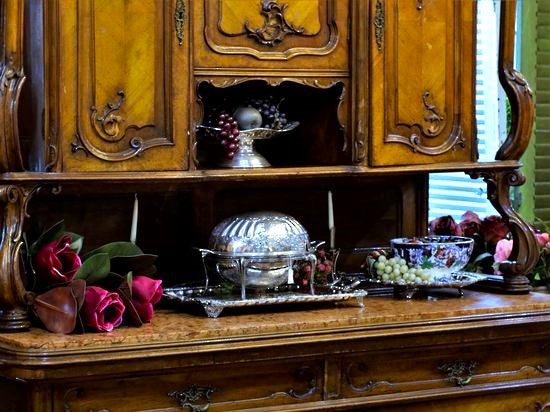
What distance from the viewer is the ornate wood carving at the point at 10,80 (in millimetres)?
2760

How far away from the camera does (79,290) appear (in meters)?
2.82

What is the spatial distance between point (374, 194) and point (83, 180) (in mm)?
1142

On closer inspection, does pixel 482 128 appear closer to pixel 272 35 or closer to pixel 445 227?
pixel 445 227

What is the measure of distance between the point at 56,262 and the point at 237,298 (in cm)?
50

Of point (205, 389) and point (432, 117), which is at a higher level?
point (432, 117)

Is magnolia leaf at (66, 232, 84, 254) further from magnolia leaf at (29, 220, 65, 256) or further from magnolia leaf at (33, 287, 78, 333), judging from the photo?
magnolia leaf at (33, 287, 78, 333)

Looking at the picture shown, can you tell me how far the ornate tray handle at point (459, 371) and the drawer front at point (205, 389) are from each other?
399 millimetres

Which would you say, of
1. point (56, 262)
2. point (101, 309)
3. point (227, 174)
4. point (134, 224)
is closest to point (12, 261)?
point (56, 262)

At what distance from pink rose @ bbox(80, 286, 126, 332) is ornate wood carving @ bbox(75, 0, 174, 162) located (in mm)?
345

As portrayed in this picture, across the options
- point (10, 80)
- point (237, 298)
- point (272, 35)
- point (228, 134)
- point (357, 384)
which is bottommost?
point (357, 384)

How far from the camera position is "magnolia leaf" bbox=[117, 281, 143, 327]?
2887 millimetres

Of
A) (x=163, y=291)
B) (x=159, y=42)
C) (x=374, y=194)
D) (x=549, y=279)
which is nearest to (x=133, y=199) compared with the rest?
(x=163, y=291)

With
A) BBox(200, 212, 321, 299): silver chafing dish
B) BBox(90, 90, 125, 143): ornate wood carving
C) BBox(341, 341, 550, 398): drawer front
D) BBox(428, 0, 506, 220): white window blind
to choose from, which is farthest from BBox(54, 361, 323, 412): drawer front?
BBox(428, 0, 506, 220): white window blind

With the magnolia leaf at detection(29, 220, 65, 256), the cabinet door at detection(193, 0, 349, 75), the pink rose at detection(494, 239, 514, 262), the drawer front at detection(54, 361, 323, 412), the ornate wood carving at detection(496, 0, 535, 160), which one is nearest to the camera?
the drawer front at detection(54, 361, 323, 412)
